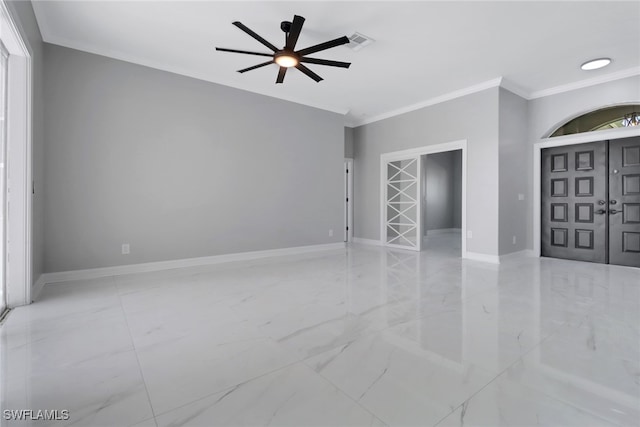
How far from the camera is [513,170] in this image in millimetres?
5074

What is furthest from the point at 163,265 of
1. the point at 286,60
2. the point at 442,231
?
the point at 442,231

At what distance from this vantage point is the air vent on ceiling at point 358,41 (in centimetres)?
349

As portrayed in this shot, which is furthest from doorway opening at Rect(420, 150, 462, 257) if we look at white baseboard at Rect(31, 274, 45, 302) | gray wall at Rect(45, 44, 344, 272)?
white baseboard at Rect(31, 274, 45, 302)

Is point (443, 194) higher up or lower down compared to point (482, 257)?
higher up

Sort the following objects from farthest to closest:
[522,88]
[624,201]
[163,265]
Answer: [522,88], [624,201], [163,265]

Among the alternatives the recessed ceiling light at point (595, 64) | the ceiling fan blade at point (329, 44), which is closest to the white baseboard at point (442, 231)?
the recessed ceiling light at point (595, 64)

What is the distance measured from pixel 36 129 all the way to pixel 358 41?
3.51 meters

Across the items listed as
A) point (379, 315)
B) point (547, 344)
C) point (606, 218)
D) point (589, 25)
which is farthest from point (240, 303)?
point (606, 218)

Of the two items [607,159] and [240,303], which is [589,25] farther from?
[240,303]

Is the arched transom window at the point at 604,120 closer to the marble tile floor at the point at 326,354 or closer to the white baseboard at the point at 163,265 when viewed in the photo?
the marble tile floor at the point at 326,354

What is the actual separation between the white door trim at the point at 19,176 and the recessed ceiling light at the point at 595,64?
20.6 feet

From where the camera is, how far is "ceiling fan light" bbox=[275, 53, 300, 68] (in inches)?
131

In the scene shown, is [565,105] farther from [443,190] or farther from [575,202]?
[443,190]

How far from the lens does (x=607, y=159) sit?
15.3 feet
